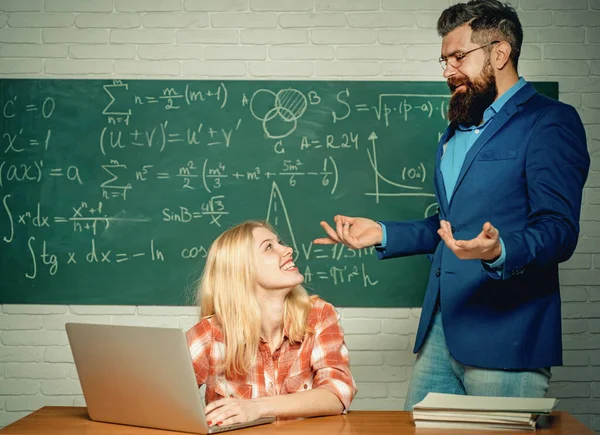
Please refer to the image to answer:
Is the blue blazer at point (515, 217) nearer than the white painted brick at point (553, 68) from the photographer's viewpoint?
Yes

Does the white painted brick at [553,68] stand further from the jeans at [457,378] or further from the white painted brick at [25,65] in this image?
the white painted brick at [25,65]

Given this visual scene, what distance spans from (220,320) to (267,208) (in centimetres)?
158

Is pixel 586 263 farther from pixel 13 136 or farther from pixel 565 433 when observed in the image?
pixel 13 136

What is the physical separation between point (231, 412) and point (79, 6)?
8.69 feet

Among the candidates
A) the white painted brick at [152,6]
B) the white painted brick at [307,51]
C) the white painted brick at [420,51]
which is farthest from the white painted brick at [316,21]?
the white painted brick at [152,6]

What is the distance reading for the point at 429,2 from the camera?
3648mm

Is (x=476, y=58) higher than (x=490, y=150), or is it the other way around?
(x=476, y=58)

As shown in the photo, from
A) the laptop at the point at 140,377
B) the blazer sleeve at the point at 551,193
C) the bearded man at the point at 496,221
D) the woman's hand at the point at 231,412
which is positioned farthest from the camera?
the bearded man at the point at 496,221

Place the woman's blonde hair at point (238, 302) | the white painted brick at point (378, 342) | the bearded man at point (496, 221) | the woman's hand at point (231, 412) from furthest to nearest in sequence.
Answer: the white painted brick at point (378, 342)
the woman's blonde hair at point (238, 302)
the bearded man at point (496, 221)
the woman's hand at point (231, 412)

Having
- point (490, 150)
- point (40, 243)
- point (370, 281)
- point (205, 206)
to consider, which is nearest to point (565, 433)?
point (490, 150)

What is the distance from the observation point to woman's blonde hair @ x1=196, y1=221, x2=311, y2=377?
2047 mm

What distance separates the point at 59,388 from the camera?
3.66 meters

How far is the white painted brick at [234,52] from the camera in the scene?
3664mm

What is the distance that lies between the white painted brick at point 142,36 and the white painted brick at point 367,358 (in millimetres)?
1732
